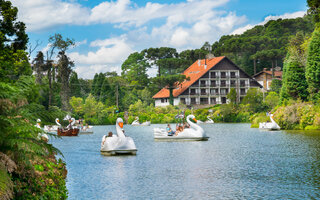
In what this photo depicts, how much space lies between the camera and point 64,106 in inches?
2249

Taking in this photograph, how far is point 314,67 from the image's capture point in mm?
44500

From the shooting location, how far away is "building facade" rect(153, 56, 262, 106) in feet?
298

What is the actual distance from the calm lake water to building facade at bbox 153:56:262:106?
2580 inches

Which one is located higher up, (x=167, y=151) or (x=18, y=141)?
(x=18, y=141)

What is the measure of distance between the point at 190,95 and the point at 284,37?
1273 inches

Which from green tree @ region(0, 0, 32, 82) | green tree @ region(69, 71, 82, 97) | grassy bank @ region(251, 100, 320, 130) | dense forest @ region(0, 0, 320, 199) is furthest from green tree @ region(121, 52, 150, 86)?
green tree @ region(0, 0, 32, 82)

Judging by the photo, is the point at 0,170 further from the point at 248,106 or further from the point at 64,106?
the point at 248,106

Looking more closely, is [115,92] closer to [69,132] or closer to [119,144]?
[69,132]

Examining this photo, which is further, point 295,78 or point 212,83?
point 212,83

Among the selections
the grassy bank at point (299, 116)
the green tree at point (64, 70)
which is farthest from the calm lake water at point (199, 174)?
the green tree at point (64, 70)

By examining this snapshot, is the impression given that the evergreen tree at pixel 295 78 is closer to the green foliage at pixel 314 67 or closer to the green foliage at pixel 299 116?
the green foliage at pixel 299 116

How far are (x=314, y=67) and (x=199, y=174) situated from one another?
31.7 m

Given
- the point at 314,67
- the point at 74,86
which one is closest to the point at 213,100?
the point at 74,86

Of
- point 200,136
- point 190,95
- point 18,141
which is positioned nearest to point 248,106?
point 190,95
